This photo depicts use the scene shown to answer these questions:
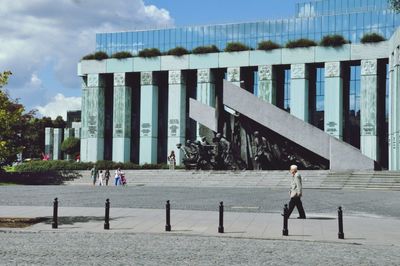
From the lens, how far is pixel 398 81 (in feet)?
163

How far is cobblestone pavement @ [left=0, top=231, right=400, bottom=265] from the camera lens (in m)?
10.6

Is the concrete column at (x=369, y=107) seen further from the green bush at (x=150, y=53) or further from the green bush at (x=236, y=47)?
the green bush at (x=150, y=53)

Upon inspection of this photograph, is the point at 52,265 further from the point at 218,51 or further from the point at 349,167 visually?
the point at 218,51

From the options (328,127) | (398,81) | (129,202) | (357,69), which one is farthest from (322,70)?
(129,202)

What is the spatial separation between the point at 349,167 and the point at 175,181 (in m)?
11.9

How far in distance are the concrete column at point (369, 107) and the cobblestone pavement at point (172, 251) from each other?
47.4 m

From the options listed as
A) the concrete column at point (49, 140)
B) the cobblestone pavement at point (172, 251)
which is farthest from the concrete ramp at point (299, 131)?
the concrete column at point (49, 140)

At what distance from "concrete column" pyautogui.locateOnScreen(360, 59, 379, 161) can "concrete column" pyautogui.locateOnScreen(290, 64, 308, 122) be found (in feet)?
18.3

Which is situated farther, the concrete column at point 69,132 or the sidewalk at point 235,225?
the concrete column at point 69,132

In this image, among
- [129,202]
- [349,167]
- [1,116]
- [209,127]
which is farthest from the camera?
[209,127]

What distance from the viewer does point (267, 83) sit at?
209 ft

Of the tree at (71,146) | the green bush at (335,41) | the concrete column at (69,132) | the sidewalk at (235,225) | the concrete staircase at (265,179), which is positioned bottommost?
the sidewalk at (235,225)

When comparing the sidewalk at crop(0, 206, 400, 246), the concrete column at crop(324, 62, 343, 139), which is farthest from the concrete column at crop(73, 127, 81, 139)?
the sidewalk at crop(0, 206, 400, 246)

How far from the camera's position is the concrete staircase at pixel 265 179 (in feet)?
122
